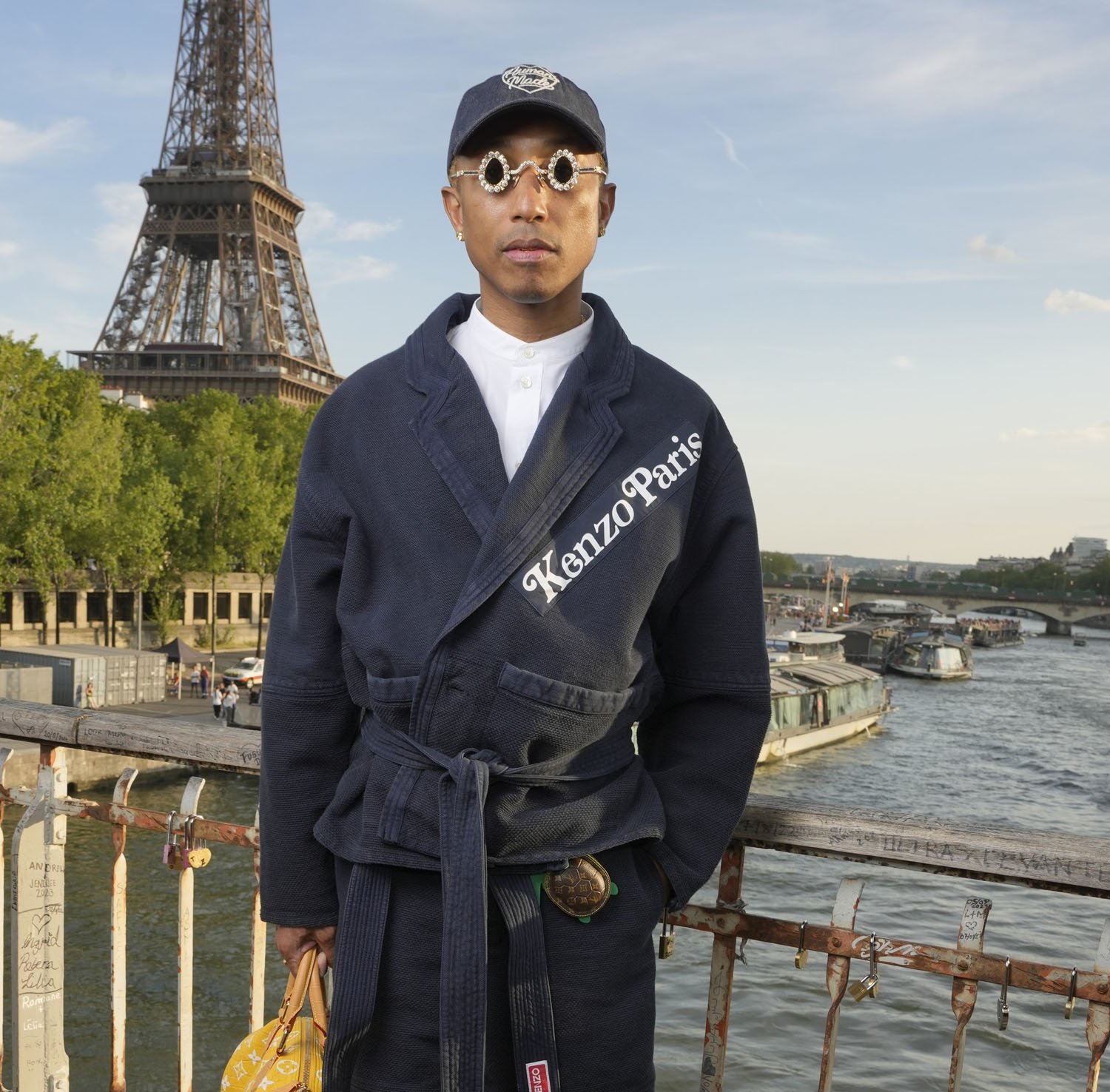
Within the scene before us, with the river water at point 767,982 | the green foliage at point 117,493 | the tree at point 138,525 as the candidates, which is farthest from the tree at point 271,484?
the river water at point 767,982

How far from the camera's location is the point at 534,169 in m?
2.22

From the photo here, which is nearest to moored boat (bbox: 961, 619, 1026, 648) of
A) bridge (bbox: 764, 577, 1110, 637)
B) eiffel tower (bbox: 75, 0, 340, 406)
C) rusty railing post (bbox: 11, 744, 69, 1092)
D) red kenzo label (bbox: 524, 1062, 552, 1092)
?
bridge (bbox: 764, 577, 1110, 637)

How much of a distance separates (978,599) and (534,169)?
108 meters

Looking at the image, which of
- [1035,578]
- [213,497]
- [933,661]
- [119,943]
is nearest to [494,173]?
[119,943]

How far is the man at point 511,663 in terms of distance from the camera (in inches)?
82.1

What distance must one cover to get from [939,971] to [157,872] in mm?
18592

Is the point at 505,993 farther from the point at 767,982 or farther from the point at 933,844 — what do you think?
the point at 767,982

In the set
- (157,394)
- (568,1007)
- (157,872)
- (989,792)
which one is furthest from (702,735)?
(157,394)

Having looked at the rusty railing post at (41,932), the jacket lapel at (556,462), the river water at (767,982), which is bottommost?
the river water at (767,982)

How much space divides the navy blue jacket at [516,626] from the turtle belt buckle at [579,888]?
0.14 feet

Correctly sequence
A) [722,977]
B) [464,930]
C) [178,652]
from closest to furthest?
[464,930]
[722,977]
[178,652]

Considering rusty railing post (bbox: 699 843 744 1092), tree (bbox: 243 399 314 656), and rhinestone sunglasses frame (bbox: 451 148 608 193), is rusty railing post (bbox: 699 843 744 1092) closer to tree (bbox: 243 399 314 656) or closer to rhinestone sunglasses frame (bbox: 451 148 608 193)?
rhinestone sunglasses frame (bbox: 451 148 608 193)

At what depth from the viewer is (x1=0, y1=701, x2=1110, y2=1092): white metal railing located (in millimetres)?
2246

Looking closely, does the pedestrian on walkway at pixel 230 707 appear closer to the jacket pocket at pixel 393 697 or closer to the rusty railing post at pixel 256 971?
the rusty railing post at pixel 256 971
